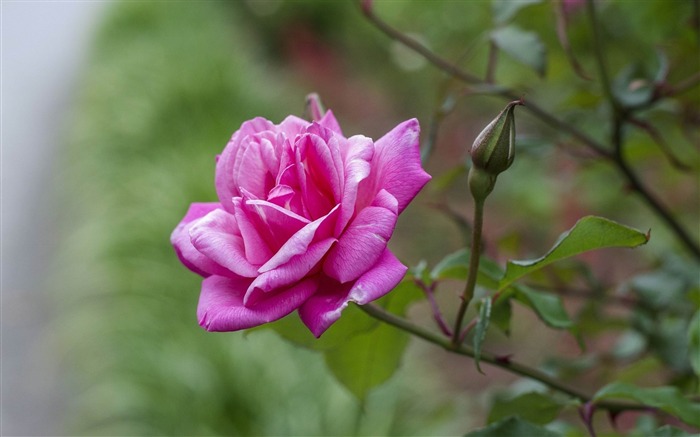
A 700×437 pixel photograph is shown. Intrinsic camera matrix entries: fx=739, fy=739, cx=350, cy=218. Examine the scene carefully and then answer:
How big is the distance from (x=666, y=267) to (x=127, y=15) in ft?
12.4

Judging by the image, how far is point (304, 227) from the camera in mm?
292

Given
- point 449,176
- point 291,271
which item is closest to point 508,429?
point 291,271

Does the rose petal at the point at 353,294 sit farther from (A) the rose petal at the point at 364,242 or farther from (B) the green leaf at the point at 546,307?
(B) the green leaf at the point at 546,307

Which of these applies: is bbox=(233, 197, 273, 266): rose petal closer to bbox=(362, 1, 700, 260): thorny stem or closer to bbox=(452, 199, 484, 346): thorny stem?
bbox=(452, 199, 484, 346): thorny stem

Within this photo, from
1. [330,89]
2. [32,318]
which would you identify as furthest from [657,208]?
[330,89]

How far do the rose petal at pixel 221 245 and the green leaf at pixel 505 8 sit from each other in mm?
293

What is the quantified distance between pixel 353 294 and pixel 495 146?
0.27 ft

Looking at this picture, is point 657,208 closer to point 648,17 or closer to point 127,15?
point 648,17

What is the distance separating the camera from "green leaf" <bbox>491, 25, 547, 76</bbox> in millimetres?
499

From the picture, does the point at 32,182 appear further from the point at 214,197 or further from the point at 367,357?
the point at 367,357

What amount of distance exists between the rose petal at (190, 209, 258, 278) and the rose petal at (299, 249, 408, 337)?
28 millimetres

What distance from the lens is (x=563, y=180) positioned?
1583 millimetres

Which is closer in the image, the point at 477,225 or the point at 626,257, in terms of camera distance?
the point at 477,225

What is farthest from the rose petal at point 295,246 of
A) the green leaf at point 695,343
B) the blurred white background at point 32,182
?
the blurred white background at point 32,182
